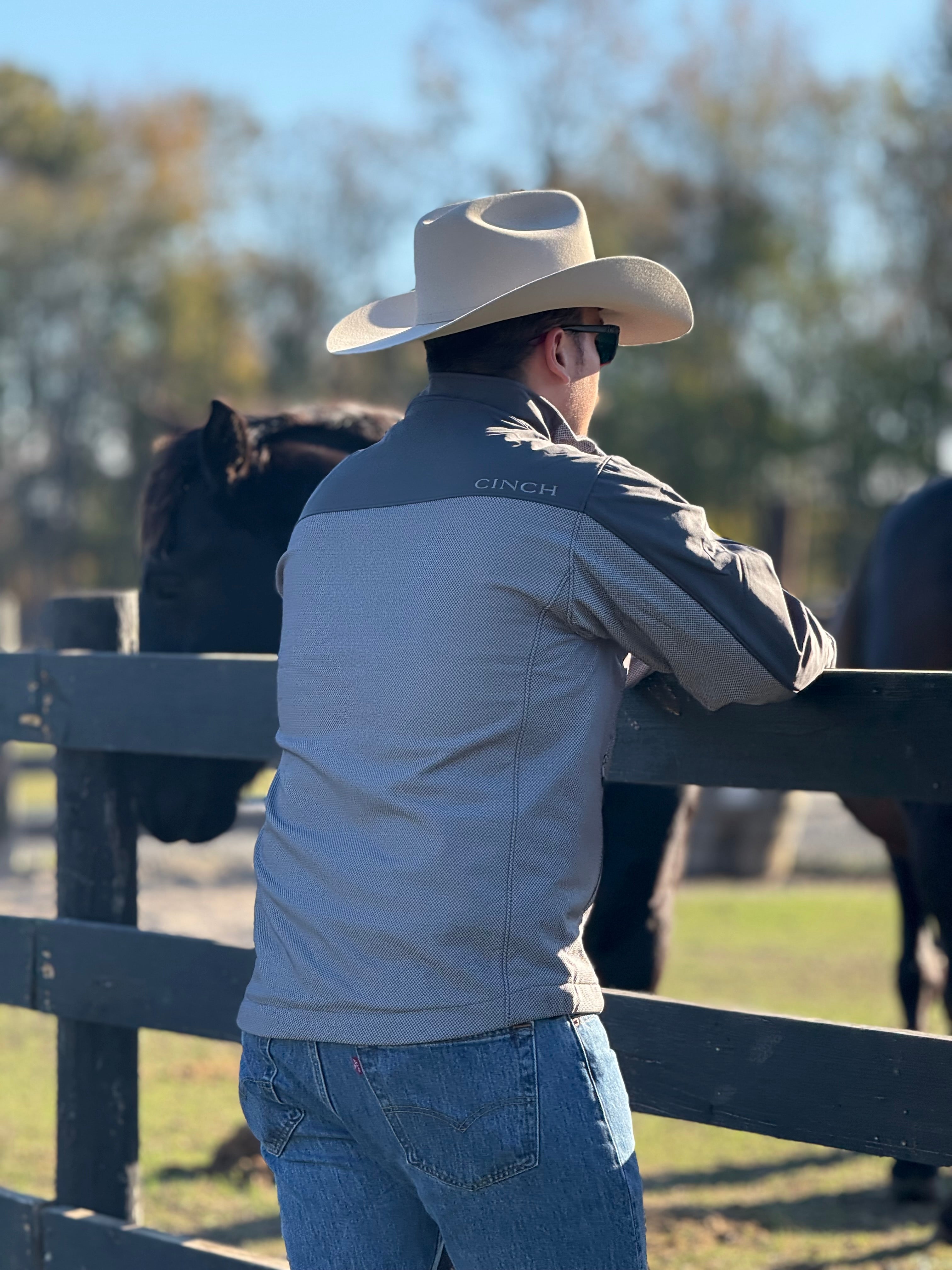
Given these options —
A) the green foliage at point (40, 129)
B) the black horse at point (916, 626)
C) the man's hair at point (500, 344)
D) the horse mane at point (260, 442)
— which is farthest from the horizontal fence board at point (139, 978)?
the green foliage at point (40, 129)

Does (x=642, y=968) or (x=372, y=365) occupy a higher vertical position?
(x=372, y=365)

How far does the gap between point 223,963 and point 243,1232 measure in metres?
1.55

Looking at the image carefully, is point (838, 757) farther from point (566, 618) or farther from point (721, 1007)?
point (566, 618)

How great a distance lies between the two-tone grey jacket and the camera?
1559 millimetres

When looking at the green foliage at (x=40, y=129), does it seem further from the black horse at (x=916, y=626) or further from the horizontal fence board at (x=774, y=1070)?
the horizontal fence board at (x=774, y=1070)

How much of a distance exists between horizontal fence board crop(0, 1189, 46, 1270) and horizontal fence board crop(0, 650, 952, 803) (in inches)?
36.2

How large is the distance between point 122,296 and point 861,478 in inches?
677

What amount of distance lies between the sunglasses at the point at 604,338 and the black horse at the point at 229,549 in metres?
1.59

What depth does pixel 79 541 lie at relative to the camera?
104 feet

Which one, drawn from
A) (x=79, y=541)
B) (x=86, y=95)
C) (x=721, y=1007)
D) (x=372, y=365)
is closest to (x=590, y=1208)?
(x=721, y=1007)

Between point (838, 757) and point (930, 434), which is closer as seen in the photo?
point (838, 757)

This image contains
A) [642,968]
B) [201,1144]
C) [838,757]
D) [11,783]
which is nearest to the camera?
[838,757]

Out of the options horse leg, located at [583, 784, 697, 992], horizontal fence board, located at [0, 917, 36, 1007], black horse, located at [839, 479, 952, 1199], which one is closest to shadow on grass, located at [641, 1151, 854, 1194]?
black horse, located at [839, 479, 952, 1199]

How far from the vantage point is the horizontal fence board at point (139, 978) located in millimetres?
2531
